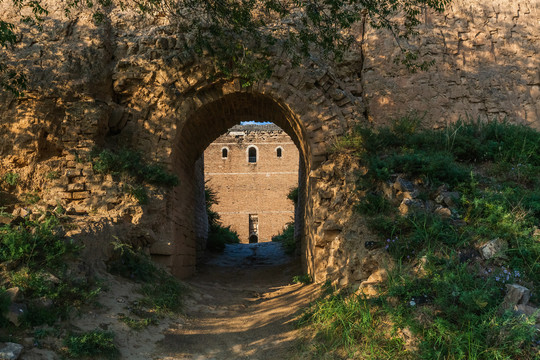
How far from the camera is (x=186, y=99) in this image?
7.27 m

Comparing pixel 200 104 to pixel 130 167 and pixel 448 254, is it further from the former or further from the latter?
pixel 448 254

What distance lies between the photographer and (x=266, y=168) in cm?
2833

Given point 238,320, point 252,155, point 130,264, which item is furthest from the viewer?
point 252,155

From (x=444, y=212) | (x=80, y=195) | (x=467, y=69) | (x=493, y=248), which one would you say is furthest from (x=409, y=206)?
(x=80, y=195)

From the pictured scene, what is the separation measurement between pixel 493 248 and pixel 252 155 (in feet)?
82.2

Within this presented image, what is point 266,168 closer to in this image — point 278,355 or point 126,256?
point 126,256

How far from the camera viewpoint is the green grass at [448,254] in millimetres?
3295

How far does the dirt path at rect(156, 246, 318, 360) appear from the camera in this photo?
4.14 m

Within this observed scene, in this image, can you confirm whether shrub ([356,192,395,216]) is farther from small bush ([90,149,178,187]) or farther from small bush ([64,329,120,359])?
small bush ([64,329,120,359])

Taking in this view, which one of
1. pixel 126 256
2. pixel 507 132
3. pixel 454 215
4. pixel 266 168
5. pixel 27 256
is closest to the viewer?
pixel 27 256

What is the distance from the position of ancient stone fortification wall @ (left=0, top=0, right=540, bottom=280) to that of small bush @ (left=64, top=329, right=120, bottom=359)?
236 centimetres

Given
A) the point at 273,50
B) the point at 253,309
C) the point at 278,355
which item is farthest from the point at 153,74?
the point at 278,355

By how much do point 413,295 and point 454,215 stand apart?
1.60 m

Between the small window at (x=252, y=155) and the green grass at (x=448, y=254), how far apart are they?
21926 mm
